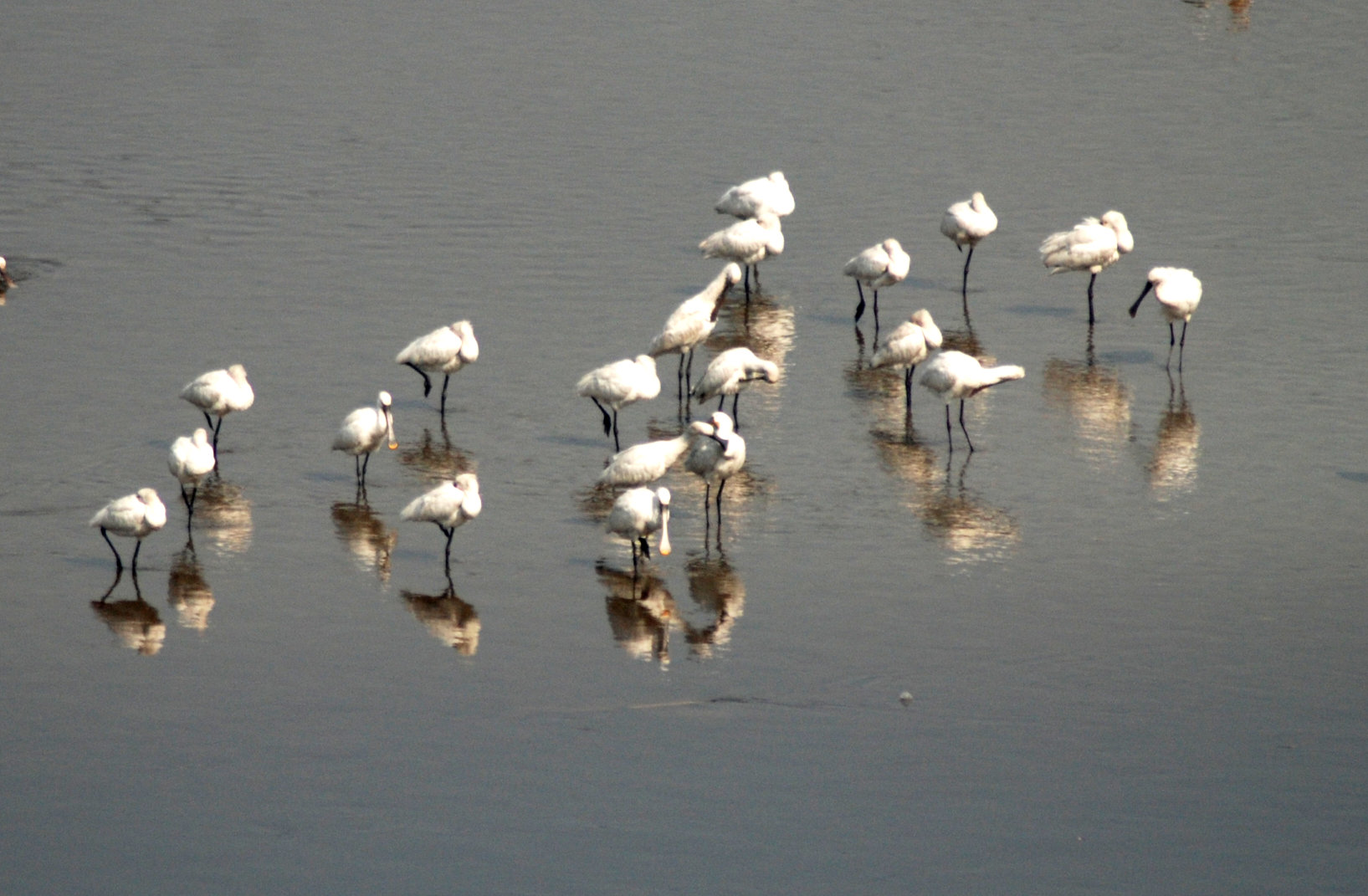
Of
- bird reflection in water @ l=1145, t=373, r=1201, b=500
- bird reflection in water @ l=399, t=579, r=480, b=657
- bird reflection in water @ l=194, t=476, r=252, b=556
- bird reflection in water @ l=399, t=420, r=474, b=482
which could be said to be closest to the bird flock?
bird reflection in water @ l=194, t=476, r=252, b=556

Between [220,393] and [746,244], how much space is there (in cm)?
754

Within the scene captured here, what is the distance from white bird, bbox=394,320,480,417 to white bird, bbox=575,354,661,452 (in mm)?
1434

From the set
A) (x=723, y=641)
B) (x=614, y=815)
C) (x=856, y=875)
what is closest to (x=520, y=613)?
(x=723, y=641)

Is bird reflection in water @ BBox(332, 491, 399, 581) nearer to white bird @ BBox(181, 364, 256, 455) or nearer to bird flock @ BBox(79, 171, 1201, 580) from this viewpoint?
bird flock @ BBox(79, 171, 1201, 580)

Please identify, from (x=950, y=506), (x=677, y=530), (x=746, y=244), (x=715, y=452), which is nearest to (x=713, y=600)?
(x=677, y=530)

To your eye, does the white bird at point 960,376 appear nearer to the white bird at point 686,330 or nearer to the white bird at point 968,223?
the white bird at point 686,330

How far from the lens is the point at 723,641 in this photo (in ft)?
43.5

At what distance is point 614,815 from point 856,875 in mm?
1403

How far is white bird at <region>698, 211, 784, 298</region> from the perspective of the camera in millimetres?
22078

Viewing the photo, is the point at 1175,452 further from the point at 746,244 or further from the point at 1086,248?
the point at 746,244

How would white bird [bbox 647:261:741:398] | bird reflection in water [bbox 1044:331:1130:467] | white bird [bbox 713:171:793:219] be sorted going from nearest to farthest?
bird reflection in water [bbox 1044:331:1130:467] → white bird [bbox 647:261:741:398] → white bird [bbox 713:171:793:219]

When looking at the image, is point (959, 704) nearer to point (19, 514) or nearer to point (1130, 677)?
point (1130, 677)

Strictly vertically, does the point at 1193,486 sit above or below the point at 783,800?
above

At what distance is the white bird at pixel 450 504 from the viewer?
46.5 ft
